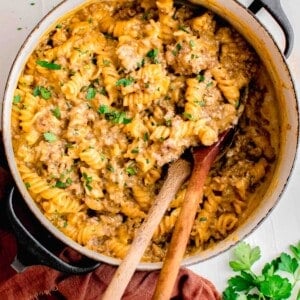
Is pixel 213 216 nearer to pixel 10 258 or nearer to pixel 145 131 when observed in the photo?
pixel 145 131

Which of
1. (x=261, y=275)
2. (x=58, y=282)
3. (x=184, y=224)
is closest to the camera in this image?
(x=184, y=224)

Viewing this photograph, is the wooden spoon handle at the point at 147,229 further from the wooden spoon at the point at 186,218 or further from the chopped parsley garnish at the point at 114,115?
the chopped parsley garnish at the point at 114,115

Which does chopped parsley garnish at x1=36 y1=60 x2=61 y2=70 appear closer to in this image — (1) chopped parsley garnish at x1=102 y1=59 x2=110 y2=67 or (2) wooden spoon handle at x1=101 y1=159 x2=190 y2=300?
(1) chopped parsley garnish at x1=102 y1=59 x2=110 y2=67

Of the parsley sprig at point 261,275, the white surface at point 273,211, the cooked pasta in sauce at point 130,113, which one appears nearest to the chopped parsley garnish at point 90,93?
the cooked pasta in sauce at point 130,113

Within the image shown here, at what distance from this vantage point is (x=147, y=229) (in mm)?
1599

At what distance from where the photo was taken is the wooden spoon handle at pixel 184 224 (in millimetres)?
1489

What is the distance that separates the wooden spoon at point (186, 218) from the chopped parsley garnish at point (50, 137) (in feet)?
1.15

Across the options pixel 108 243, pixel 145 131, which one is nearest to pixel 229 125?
pixel 145 131

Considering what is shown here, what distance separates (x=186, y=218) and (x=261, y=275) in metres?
0.55

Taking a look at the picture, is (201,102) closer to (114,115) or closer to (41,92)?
(114,115)

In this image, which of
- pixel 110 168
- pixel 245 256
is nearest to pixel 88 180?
pixel 110 168

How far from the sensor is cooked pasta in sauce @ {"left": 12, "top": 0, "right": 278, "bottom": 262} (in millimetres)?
1694

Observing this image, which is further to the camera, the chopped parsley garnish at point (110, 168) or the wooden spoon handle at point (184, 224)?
the chopped parsley garnish at point (110, 168)

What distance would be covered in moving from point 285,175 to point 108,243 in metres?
0.48
